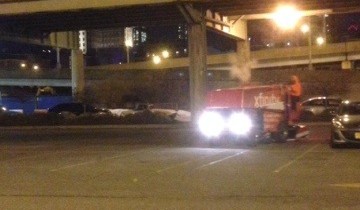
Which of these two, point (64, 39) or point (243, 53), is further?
point (64, 39)

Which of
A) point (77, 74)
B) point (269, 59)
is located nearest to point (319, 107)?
point (77, 74)

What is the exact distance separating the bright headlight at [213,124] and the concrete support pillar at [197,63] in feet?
68.2

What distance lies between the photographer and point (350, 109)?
24000mm

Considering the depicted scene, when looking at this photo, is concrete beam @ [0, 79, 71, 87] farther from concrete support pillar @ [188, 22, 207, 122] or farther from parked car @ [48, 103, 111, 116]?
concrete support pillar @ [188, 22, 207, 122]

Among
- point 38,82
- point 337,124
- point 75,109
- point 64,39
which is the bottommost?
point 337,124

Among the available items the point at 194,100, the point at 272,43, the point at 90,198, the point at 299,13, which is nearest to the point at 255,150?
the point at 90,198

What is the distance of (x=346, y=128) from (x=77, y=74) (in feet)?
204

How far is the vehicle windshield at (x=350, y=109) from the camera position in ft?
78.1

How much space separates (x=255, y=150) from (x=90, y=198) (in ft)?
33.3

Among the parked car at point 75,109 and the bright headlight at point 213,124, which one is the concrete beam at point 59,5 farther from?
the bright headlight at point 213,124

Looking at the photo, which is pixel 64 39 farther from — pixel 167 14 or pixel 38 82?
pixel 38 82

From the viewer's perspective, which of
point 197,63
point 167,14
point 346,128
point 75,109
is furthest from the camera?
point 75,109

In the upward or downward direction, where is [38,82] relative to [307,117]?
upward

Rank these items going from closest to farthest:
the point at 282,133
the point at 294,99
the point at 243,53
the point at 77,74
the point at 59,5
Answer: the point at 282,133
the point at 294,99
the point at 59,5
the point at 243,53
the point at 77,74
